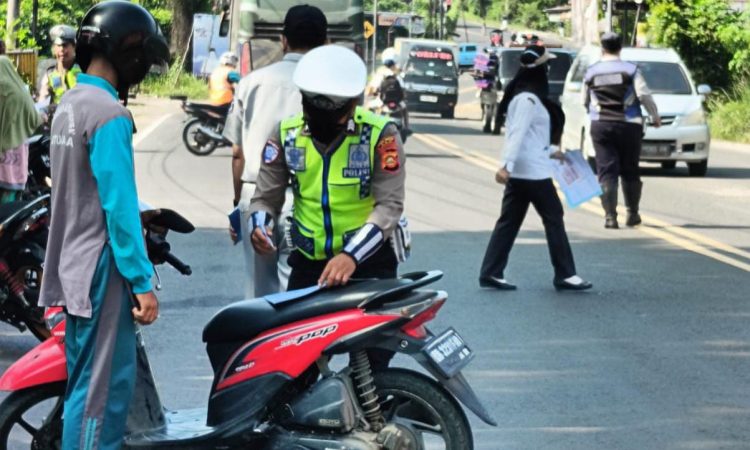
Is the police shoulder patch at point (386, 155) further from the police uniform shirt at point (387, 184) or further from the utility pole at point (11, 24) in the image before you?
the utility pole at point (11, 24)

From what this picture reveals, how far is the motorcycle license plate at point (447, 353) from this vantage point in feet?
17.8

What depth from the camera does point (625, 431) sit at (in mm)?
7180

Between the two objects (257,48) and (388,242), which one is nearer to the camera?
(388,242)

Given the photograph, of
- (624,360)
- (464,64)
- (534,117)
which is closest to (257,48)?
(534,117)

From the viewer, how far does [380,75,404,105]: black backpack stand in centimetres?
2478

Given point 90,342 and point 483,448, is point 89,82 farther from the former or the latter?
point 483,448

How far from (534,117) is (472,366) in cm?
303

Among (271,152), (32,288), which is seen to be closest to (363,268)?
(271,152)

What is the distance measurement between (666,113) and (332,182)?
17.2 m

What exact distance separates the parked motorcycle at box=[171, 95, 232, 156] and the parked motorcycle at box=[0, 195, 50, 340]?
620 inches

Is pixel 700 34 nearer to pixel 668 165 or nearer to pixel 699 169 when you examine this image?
pixel 668 165

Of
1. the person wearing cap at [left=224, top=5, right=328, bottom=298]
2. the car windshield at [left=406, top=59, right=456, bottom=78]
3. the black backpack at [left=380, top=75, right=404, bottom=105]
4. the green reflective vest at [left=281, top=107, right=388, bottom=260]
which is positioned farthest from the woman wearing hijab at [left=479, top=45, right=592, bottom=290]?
the car windshield at [left=406, top=59, right=456, bottom=78]

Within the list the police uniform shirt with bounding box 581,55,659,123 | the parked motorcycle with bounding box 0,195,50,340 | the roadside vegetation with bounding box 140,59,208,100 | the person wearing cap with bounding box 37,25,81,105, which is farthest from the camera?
the roadside vegetation with bounding box 140,59,208,100

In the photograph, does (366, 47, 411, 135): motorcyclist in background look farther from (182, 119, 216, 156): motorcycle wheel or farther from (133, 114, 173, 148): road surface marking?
(133, 114, 173, 148): road surface marking
